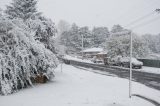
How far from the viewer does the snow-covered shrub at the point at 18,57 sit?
1333cm

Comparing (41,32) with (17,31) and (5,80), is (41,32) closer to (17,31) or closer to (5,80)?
(17,31)

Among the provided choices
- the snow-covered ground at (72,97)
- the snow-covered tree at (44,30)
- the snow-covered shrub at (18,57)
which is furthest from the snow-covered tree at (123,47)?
the snow-covered shrub at (18,57)

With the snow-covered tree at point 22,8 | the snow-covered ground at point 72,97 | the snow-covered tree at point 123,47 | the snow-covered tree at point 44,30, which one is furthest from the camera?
the snow-covered tree at point 123,47

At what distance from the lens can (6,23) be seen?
48.3 feet

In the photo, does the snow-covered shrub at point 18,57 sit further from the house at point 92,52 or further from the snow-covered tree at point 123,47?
the house at point 92,52

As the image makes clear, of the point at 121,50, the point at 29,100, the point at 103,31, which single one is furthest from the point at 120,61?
the point at 103,31

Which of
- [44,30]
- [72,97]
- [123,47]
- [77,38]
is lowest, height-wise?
[72,97]

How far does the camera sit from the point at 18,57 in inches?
552

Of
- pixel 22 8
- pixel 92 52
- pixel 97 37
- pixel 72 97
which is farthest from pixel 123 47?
pixel 97 37

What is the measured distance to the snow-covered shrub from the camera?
43.7 feet

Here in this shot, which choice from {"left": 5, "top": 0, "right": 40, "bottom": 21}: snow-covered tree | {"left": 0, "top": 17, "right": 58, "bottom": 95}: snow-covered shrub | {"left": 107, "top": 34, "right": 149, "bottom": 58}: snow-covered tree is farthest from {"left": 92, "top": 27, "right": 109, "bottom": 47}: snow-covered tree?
{"left": 0, "top": 17, "right": 58, "bottom": 95}: snow-covered shrub

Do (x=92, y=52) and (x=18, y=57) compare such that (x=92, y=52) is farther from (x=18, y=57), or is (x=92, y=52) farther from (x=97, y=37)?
(x=18, y=57)

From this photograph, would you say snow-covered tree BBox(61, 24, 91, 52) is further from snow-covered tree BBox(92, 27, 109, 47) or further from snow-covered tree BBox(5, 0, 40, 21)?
snow-covered tree BBox(5, 0, 40, 21)

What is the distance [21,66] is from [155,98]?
8601 mm
